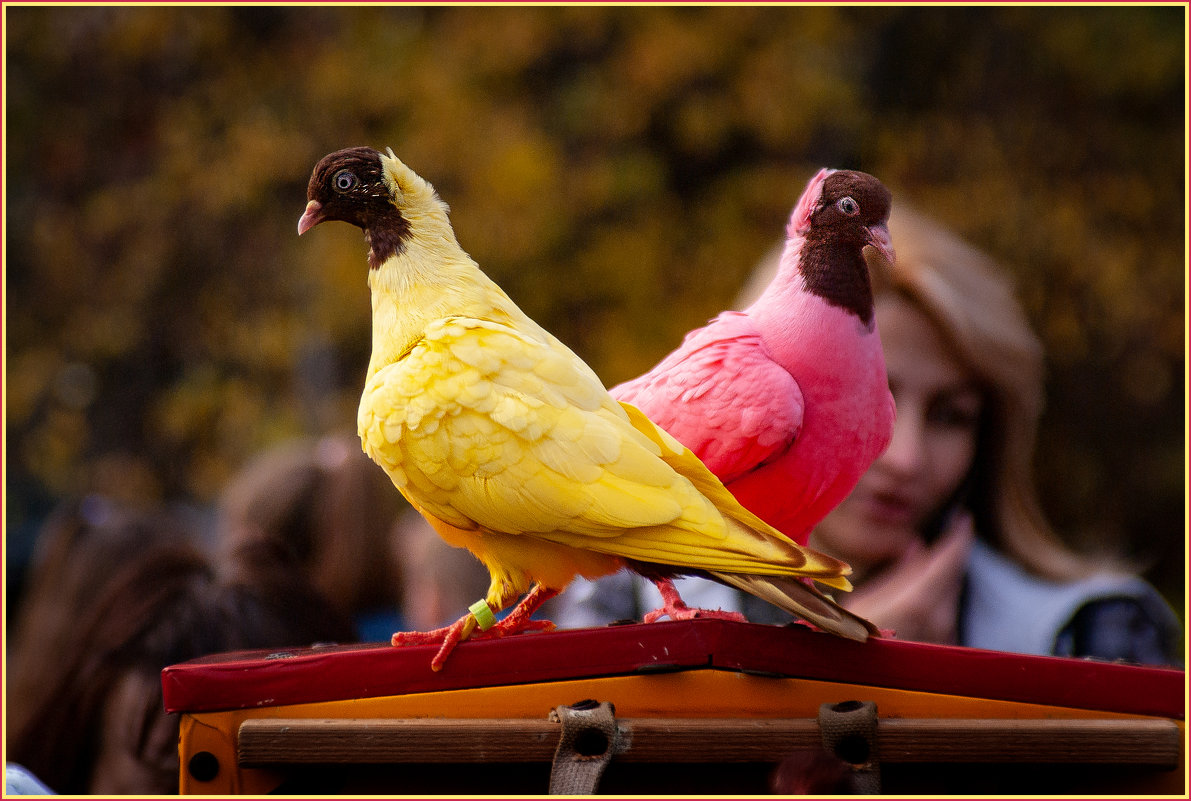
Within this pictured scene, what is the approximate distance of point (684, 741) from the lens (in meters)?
1.50

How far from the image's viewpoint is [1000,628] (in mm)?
3217

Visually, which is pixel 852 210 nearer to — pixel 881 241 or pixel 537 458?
pixel 881 241

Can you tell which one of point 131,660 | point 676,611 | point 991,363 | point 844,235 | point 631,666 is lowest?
point 631,666

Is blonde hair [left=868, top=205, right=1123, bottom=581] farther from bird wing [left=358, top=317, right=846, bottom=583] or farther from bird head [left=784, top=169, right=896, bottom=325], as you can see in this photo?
bird wing [left=358, top=317, right=846, bottom=583]

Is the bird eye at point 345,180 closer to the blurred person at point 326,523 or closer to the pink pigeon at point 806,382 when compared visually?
the pink pigeon at point 806,382

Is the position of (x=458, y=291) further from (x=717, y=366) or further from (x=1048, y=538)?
(x=1048, y=538)

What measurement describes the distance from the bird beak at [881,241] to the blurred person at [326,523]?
2.23m

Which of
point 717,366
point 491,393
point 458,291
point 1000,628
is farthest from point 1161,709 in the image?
point 1000,628

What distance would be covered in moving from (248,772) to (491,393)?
671 millimetres

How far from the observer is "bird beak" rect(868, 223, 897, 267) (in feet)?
5.41

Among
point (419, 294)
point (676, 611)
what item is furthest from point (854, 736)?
point (419, 294)

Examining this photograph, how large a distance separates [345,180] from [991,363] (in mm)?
1938

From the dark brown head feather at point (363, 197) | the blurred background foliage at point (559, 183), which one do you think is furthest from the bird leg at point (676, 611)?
the blurred background foliage at point (559, 183)

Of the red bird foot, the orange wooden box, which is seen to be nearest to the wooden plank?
the orange wooden box
